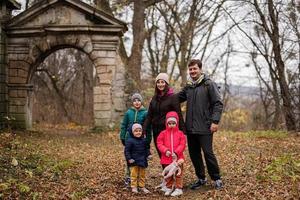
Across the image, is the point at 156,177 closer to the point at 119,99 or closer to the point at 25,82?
the point at 119,99

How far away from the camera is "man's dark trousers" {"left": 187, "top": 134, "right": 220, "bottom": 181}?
21.6 feet

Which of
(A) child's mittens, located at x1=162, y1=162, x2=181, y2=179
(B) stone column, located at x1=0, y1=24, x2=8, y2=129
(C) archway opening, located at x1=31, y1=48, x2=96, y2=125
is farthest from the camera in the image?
(C) archway opening, located at x1=31, y1=48, x2=96, y2=125

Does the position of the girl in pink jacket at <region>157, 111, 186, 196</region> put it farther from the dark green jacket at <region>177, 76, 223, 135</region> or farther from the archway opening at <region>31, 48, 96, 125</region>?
the archway opening at <region>31, 48, 96, 125</region>

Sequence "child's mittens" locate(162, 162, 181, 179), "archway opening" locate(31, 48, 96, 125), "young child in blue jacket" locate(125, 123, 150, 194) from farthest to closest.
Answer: "archway opening" locate(31, 48, 96, 125) → "young child in blue jacket" locate(125, 123, 150, 194) → "child's mittens" locate(162, 162, 181, 179)

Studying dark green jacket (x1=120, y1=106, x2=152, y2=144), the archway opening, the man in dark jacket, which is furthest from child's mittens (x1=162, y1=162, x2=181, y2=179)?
the archway opening

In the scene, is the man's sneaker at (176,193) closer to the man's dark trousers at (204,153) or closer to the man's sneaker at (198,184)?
the man's sneaker at (198,184)

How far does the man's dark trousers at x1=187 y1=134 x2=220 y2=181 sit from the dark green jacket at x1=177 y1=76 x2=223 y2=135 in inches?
5.1

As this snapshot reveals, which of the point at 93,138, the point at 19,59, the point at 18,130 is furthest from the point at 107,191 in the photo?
the point at 19,59

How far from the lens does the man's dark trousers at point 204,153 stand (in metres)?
6.57

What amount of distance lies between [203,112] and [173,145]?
2.41 ft

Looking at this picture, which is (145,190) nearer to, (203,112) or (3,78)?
(203,112)

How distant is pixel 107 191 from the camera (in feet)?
22.2

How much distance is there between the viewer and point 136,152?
6656 mm


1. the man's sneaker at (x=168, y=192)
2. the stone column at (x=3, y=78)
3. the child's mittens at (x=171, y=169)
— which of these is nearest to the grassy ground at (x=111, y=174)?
the man's sneaker at (x=168, y=192)
